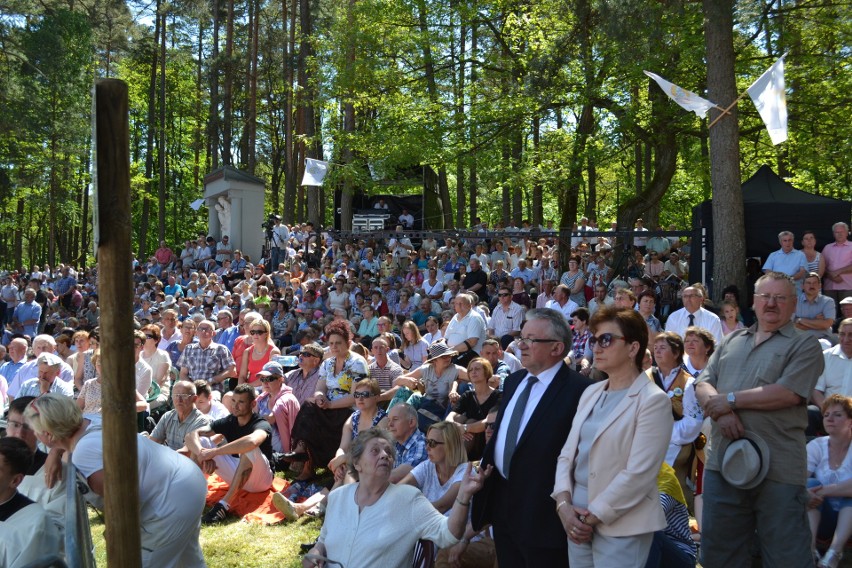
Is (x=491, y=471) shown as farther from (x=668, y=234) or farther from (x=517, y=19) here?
(x=517, y=19)

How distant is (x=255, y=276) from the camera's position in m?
20.0

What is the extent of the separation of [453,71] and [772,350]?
1651cm

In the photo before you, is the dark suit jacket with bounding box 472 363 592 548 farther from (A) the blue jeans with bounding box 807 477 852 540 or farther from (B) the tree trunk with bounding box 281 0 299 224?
(B) the tree trunk with bounding box 281 0 299 224

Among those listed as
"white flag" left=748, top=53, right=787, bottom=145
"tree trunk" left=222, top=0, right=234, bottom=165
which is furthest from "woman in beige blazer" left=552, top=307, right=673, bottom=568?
"tree trunk" left=222, top=0, right=234, bottom=165

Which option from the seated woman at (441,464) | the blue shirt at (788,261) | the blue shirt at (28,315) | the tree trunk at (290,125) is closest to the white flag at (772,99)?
the blue shirt at (788,261)

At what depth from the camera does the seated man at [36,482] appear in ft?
12.9

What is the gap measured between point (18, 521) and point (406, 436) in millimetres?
3005

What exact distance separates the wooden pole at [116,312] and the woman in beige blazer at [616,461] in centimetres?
168

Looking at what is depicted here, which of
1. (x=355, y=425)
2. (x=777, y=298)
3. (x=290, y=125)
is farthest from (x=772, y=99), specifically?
(x=290, y=125)

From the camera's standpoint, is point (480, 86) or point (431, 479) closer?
point (431, 479)

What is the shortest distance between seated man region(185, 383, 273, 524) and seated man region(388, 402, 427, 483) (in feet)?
5.04

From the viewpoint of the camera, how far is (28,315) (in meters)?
17.9

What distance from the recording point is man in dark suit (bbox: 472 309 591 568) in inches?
143

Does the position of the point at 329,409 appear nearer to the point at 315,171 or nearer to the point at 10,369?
the point at 10,369
